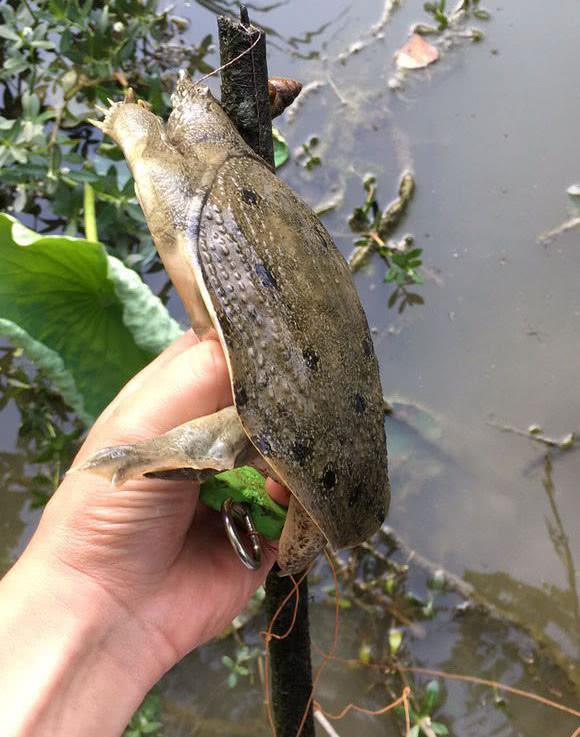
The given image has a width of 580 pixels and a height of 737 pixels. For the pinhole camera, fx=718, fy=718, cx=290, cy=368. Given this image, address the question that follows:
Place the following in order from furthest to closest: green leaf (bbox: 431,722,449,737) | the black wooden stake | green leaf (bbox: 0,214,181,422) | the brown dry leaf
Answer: the brown dry leaf < green leaf (bbox: 431,722,449,737) < green leaf (bbox: 0,214,181,422) < the black wooden stake

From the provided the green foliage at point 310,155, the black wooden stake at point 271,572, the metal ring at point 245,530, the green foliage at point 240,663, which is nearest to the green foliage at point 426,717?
the black wooden stake at point 271,572

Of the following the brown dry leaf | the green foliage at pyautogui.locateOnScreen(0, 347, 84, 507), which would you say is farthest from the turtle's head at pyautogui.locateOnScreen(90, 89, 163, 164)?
the brown dry leaf

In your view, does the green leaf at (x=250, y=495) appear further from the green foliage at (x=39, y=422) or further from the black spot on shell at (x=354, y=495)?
the green foliage at (x=39, y=422)

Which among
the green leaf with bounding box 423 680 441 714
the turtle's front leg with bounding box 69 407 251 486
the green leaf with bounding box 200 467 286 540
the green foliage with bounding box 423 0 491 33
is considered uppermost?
the green foliage with bounding box 423 0 491 33

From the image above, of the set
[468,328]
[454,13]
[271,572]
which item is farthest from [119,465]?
[454,13]

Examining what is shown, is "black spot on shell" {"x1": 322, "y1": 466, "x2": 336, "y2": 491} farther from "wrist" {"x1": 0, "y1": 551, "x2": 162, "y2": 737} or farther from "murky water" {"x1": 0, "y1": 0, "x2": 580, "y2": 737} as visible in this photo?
"murky water" {"x1": 0, "y1": 0, "x2": 580, "y2": 737}

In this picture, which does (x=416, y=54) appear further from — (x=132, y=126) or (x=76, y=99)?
(x=132, y=126)

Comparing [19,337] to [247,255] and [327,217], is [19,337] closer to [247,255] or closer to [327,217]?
[247,255]
